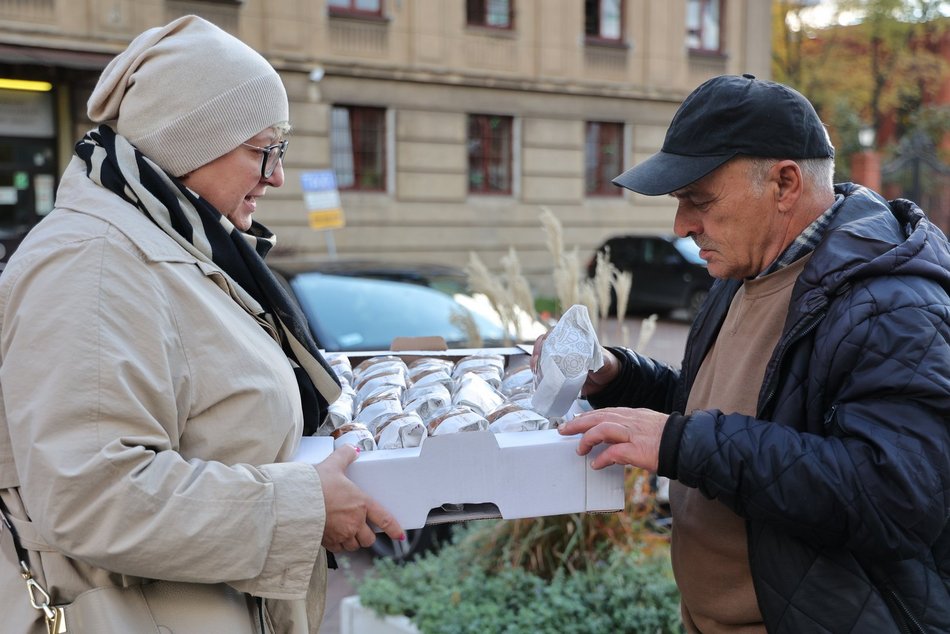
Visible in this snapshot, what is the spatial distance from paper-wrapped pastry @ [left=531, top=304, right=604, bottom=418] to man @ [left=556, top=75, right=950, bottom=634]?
0.18 m

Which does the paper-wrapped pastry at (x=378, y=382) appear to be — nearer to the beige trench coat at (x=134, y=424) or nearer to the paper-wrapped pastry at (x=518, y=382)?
the paper-wrapped pastry at (x=518, y=382)

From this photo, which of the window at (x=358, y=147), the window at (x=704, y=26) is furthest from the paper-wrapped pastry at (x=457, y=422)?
the window at (x=704, y=26)

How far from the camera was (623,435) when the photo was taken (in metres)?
1.86

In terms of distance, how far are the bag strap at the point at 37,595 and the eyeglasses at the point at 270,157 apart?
84 centimetres

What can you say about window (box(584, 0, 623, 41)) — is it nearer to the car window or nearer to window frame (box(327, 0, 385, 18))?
window frame (box(327, 0, 385, 18))

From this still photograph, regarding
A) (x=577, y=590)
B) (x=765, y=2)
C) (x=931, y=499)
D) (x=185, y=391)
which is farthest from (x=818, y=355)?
(x=765, y=2)

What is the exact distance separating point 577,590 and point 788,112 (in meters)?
2.30

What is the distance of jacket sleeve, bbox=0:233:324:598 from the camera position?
1536mm

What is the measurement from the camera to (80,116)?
620 inches

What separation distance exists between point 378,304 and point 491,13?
49.6 feet

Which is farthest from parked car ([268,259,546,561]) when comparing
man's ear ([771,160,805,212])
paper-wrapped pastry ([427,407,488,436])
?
man's ear ([771,160,805,212])

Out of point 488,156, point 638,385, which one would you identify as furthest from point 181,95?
point 488,156

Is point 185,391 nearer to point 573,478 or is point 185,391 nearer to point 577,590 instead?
point 573,478

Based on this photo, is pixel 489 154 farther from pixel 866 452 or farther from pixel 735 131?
pixel 866 452
